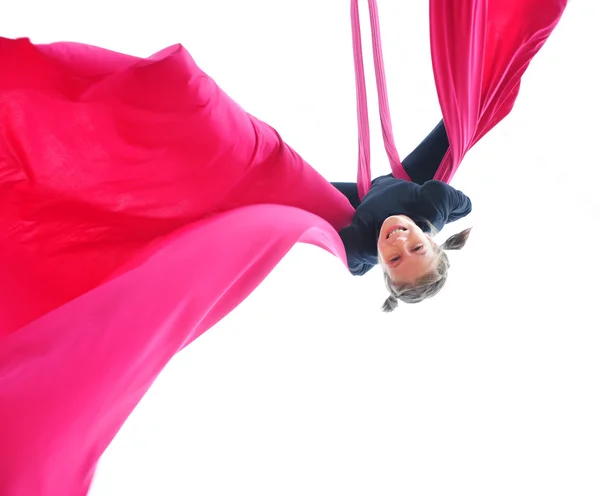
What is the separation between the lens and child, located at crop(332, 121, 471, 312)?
3.47 feet

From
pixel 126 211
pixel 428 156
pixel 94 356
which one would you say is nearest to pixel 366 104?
pixel 428 156

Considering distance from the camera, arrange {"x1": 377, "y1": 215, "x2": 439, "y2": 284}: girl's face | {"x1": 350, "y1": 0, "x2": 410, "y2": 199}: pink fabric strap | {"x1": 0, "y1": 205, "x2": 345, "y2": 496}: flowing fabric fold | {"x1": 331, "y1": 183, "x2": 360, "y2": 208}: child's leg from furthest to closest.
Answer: {"x1": 331, "y1": 183, "x2": 360, "y2": 208}: child's leg, {"x1": 350, "y1": 0, "x2": 410, "y2": 199}: pink fabric strap, {"x1": 377, "y1": 215, "x2": 439, "y2": 284}: girl's face, {"x1": 0, "y1": 205, "x2": 345, "y2": 496}: flowing fabric fold

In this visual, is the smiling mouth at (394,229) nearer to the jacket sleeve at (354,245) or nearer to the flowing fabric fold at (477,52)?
the jacket sleeve at (354,245)

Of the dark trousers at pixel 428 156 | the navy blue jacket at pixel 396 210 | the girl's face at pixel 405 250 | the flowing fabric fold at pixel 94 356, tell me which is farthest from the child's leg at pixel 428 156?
the flowing fabric fold at pixel 94 356

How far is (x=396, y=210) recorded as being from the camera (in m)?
1.13

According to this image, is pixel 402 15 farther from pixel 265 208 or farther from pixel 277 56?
pixel 265 208

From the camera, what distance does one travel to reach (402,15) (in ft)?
5.55

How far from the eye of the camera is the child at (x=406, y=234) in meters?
1.06

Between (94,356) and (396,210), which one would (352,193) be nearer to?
(396,210)

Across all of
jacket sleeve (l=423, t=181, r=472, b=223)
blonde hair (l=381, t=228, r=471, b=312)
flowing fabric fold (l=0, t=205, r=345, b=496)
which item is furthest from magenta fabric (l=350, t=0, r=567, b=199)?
flowing fabric fold (l=0, t=205, r=345, b=496)

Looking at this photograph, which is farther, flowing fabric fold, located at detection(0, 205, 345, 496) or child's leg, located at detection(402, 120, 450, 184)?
child's leg, located at detection(402, 120, 450, 184)

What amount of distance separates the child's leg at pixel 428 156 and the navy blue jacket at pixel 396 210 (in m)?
0.10

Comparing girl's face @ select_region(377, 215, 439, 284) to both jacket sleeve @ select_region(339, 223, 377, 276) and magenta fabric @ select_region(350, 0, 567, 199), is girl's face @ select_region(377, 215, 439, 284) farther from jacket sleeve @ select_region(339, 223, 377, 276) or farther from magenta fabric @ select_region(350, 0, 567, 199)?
magenta fabric @ select_region(350, 0, 567, 199)

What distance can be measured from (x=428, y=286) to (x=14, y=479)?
0.72 metres
